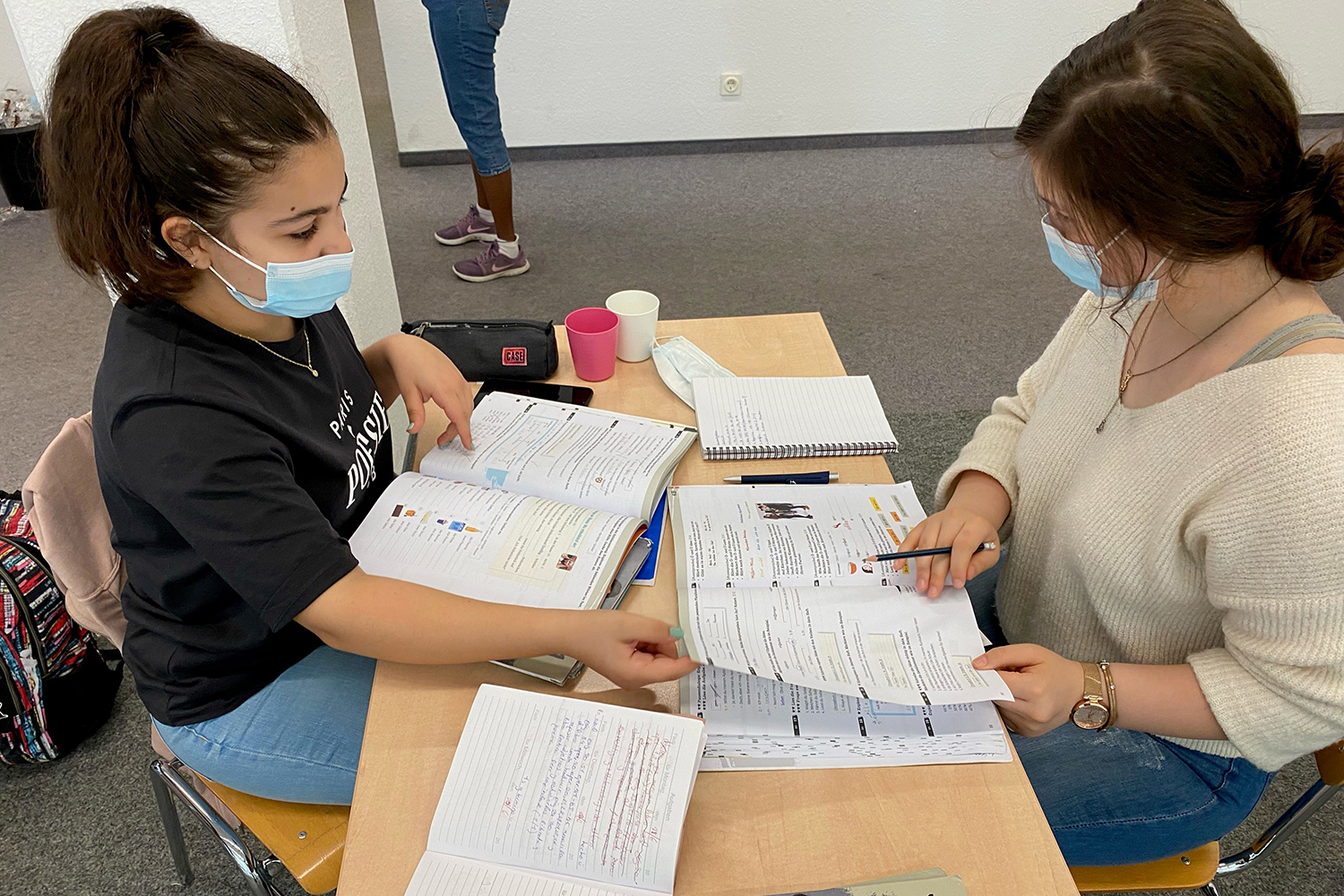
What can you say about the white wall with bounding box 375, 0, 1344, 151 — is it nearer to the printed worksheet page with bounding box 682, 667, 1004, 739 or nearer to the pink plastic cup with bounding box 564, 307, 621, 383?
the pink plastic cup with bounding box 564, 307, 621, 383

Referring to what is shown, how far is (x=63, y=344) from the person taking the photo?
274 cm

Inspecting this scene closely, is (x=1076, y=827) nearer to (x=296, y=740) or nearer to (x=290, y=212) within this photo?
(x=296, y=740)

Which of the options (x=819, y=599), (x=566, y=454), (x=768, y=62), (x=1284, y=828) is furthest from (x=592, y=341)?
(x=768, y=62)

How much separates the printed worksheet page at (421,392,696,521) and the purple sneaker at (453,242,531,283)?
1.97m

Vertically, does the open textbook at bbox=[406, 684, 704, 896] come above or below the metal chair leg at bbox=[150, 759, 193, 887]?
above

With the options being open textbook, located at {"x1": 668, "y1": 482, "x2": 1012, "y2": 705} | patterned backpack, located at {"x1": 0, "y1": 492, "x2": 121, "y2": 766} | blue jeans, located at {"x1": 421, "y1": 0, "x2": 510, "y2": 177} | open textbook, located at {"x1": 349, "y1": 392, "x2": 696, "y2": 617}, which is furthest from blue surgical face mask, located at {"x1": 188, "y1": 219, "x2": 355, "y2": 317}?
blue jeans, located at {"x1": 421, "y1": 0, "x2": 510, "y2": 177}

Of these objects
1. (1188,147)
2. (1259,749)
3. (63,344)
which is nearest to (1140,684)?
(1259,749)

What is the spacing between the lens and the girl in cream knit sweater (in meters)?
0.78

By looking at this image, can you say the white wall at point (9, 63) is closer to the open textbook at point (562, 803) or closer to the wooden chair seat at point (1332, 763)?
the open textbook at point (562, 803)

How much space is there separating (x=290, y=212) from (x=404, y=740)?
525mm

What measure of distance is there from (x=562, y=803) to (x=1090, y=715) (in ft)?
1.71

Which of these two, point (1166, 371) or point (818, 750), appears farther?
point (1166, 371)

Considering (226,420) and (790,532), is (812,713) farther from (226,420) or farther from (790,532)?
(226,420)

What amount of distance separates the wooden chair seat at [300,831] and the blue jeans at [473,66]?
2276 millimetres
